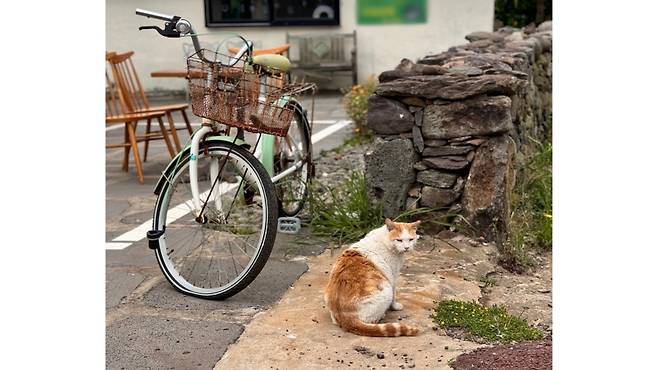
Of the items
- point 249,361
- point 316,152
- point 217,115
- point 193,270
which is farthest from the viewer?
point 316,152

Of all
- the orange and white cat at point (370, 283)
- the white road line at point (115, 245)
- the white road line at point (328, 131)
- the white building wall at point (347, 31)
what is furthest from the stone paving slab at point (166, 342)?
the white building wall at point (347, 31)

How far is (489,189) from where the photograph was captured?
4.52 meters

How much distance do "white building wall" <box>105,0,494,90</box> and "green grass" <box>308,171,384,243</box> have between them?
28.2ft

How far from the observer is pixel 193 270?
428 cm

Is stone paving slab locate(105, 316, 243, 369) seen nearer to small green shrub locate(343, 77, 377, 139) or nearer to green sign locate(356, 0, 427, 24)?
small green shrub locate(343, 77, 377, 139)

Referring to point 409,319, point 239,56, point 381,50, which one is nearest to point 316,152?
point 239,56

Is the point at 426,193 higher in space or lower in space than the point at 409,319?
higher

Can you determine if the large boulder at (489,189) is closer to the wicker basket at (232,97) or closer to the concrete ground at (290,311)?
the concrete ground at (290,311)

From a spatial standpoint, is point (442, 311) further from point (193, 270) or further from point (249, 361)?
point (193, 270)

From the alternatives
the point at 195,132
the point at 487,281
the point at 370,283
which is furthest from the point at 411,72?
the point at 370,283

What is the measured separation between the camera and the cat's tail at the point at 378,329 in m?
3.30

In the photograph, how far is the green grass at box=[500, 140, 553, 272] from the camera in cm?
454

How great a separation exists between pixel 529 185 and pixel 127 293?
2.73 meters

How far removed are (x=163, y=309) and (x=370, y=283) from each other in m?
0.95
